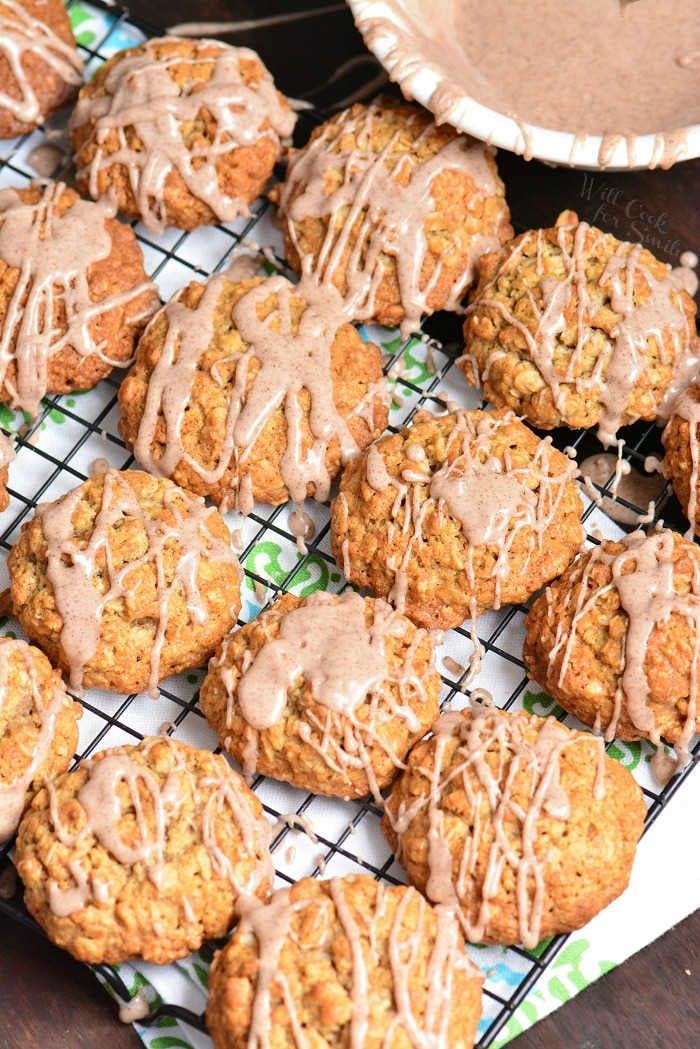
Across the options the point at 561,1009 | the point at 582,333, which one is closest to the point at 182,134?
the point at 582,333

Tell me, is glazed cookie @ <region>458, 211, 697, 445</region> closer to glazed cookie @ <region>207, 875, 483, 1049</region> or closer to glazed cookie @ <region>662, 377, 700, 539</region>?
glazed cookie @ <region>662, 377, 700, 539</region>

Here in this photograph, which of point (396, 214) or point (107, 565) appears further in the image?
point (396, 214)

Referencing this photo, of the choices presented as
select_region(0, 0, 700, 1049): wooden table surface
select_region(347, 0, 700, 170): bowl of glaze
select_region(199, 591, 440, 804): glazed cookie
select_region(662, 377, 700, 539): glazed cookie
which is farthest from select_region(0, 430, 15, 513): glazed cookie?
select_region(662, 377, 700, 539): glazed cookie

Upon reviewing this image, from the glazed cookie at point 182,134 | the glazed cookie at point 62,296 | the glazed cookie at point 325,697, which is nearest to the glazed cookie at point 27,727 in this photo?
the glazed cookie at point 325,697

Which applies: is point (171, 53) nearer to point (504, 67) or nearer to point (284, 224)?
point (284, 224)

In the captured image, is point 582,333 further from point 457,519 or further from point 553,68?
point 553,68

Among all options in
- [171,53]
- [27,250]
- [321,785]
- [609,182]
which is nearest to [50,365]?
[27,250]
